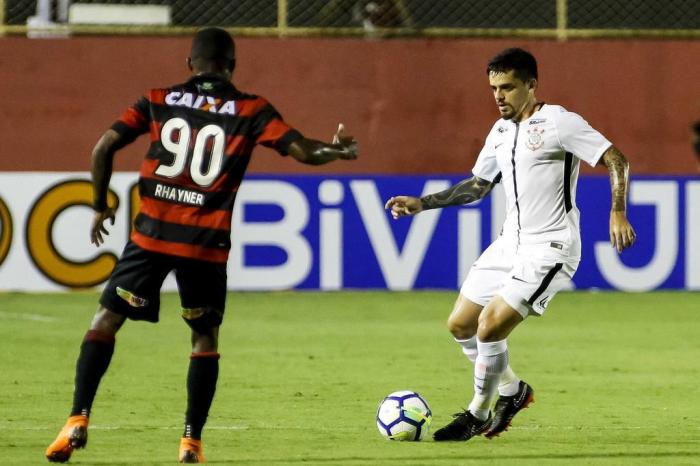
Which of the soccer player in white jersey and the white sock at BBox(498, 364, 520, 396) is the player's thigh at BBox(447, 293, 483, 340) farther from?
the white sock at BBox(498, 364, 520, 396)

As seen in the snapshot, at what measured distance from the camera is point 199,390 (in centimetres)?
710

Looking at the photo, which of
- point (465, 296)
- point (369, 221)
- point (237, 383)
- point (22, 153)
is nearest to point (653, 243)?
point (369, 221)

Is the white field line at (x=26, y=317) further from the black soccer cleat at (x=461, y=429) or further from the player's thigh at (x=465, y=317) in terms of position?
the black soccer cleat at (x=461, y=429)

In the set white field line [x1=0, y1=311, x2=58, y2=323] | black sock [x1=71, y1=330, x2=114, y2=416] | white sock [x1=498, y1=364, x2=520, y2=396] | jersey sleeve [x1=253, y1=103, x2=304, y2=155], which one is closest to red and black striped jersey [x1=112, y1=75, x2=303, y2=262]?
jersey sleeve [x1=253, y1=103, x2=304, y2=155]

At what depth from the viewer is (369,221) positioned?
16875 millimetres

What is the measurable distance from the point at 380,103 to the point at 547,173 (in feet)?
30.9

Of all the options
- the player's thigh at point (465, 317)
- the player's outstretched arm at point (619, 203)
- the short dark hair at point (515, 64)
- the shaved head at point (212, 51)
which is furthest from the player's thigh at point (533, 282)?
the shaved head at point (212, 51)

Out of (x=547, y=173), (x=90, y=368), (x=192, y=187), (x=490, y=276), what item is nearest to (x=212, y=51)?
(x=192, y=187)

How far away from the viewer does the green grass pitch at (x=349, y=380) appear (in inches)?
299

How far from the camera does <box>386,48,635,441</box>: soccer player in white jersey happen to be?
7.81 metres

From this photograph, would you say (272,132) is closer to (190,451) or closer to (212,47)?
(212,47)

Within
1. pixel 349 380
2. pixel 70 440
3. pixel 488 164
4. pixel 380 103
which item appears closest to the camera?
pixel 70 440

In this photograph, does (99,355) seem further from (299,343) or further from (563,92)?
(563,92)

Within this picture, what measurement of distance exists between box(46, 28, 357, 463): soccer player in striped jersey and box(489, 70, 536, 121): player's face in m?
1.16
